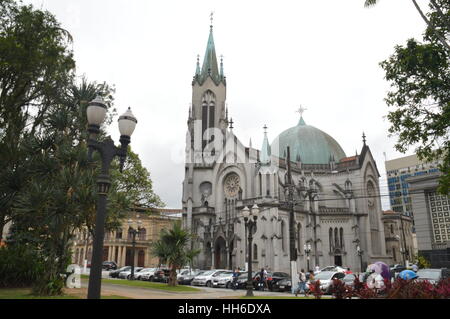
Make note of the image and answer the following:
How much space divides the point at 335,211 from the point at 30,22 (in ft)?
149

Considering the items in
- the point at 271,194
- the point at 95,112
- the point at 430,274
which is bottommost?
the point at 430,274

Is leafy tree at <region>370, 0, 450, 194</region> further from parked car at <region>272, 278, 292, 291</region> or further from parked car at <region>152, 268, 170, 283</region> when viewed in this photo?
parked car at <region>152, 268, 170, 283</region>

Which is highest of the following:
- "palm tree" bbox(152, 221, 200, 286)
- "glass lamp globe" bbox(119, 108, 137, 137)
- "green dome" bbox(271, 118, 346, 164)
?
"green dome" bbox(271, 118, 346, 164)

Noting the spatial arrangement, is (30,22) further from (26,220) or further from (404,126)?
(404,126)

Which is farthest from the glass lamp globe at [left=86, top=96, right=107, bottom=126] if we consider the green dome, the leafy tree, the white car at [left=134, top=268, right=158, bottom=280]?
the green dome

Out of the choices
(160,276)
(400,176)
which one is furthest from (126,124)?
(400,176)

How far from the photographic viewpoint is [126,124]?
28.1 ft

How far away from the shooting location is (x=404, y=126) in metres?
17.5

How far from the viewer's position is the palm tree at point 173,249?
25.6 meters

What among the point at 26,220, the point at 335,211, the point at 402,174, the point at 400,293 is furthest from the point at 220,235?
the point at 402,174

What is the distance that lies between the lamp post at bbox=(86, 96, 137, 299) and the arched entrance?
41160mm

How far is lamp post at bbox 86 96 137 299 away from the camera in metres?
7.24

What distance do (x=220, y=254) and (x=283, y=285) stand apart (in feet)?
75.7

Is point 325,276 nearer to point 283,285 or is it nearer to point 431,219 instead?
point 283,285
